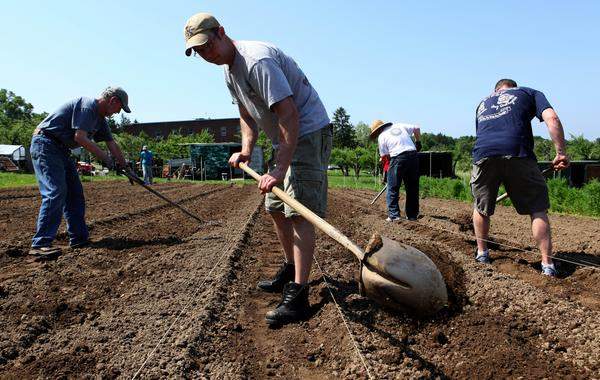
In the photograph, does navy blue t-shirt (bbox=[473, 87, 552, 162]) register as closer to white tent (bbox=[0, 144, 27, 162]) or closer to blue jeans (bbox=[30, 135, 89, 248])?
blue jeans (bbox=[30, 135, 89, 248])

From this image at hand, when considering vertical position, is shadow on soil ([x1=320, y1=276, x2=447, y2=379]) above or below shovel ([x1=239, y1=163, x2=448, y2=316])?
below

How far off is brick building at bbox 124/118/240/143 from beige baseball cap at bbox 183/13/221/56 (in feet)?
205

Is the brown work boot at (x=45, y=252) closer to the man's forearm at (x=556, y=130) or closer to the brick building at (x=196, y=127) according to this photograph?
the man's forearm at (x=556, y=130)

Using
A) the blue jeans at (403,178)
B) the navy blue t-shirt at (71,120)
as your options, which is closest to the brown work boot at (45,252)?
the navy blue t-shirt at (71,120)

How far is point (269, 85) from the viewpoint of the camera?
262cm

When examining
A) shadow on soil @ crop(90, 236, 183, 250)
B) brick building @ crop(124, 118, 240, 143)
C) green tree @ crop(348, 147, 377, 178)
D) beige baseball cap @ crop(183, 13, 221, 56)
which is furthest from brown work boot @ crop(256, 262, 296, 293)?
brick building @ crop(124, 118, 240, 143)

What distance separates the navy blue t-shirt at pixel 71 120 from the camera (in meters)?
4.80

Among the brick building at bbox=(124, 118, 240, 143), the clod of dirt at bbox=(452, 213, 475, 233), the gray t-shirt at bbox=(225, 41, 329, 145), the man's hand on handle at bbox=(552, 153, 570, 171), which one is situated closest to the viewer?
the gray t-shirt at bbox=(225, 41, 329, 145)

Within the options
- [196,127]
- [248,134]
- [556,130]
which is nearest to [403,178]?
[556,130]

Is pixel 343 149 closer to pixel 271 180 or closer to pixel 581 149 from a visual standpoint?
pixel 581 149

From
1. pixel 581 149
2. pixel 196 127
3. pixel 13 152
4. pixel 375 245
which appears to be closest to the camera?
pixel 375 245

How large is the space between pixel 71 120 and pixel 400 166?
15.4ft

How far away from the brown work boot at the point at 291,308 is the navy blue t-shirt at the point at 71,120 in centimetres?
312

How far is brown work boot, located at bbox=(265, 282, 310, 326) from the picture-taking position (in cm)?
285
